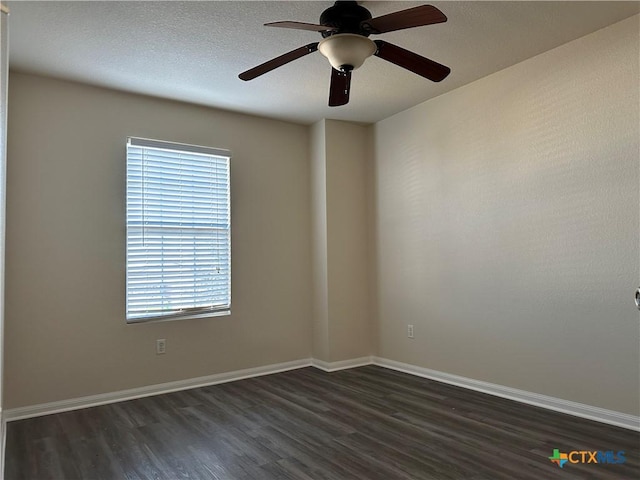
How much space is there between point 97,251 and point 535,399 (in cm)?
350

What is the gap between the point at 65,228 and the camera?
3582 millimetres

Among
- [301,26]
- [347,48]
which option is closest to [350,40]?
[347,48]

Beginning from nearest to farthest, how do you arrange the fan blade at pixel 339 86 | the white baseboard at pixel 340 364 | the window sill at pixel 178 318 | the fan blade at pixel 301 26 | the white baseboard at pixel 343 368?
the fan blade at pixel 301 26
the fan blade at pixel 339 86
the white baseboard at pixel 343 368
the window sill at pixel 178 318
the white baseboard at pixel 340 364

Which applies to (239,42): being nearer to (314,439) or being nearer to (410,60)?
(410,60)

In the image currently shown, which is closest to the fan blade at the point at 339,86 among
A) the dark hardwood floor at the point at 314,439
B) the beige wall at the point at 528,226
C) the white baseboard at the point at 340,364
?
the beige wall at the point at 528,226

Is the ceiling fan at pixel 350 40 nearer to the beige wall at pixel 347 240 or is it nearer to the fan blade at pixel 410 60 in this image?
the fan blade at pixel 410 60

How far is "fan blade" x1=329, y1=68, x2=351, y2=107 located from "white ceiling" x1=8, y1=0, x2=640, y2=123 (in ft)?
1.30

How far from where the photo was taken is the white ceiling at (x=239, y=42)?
2.66m

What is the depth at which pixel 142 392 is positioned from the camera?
3846 mm

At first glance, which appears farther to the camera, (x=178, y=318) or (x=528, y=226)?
(x=178, y=318)

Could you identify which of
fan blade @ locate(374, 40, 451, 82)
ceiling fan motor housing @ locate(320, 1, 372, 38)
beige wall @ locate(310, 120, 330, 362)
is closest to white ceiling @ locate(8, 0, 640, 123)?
ceiling fan motor housing @ locate(320, 1, 372, 38)

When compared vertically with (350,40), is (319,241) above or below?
below

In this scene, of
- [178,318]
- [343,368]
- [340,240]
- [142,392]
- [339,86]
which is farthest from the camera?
[340,240]

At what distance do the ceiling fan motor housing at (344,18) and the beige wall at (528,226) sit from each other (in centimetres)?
165
